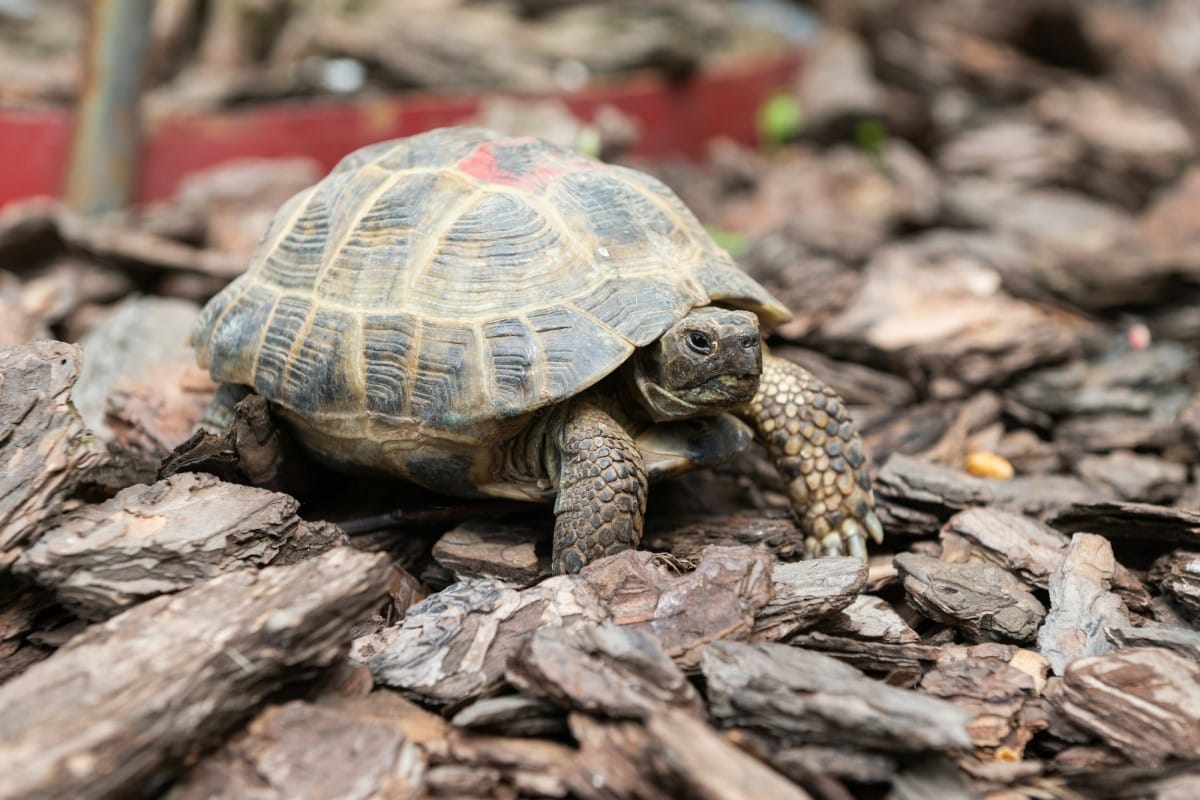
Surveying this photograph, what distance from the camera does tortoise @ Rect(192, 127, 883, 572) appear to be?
8.98ft

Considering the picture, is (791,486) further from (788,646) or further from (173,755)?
(173,755)

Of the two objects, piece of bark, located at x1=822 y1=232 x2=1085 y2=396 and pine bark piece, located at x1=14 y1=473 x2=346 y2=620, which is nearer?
pine bark piece, located at x1=14 y1=473 x2=346 y2=620

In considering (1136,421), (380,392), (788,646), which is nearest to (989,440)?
(1136,421)

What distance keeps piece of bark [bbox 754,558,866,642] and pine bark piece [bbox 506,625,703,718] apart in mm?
342

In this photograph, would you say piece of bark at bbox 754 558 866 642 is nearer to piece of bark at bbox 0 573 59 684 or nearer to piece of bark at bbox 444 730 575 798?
piece of bark at bbox 444 730 575 798

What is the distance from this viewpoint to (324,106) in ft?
20.3

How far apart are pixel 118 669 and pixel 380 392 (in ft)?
3.65

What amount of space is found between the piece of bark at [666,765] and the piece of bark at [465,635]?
0.32 m

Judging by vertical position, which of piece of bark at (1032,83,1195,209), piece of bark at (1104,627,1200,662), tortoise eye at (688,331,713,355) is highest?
piece of bark at (1032,83,1195,209)

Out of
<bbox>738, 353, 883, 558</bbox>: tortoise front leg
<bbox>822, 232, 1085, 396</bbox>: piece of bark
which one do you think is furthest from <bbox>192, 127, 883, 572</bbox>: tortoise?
<bbox>822, 232, 1085, 396</bbox>: piece of bark

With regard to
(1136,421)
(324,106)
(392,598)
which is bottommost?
(392,598)

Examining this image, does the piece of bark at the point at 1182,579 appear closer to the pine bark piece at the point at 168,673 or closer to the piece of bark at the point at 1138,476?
the piece of bark at the point at 1138,476

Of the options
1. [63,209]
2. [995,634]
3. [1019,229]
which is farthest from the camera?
[1019,229]

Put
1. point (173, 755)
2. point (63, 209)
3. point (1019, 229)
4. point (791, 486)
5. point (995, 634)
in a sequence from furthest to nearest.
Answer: point (1019, 229), point (63, 209), point (791, 486), point (995, 634), point (173, 755)
